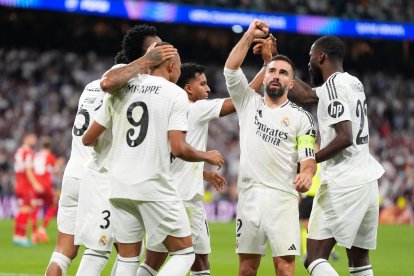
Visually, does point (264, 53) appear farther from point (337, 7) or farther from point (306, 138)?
point (337, 7)

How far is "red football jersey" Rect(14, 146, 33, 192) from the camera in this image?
672 inches

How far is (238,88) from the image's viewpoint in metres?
7.81

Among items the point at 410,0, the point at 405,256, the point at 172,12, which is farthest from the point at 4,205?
the point at 410,0

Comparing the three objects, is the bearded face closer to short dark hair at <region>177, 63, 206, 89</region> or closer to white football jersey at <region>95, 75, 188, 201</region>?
short dark hair at <region>177, 63, 206, 89</region>

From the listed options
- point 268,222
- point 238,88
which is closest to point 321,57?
point 238,88

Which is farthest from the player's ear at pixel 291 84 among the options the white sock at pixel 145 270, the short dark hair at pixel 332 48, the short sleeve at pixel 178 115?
the white sock at pixel 145 270

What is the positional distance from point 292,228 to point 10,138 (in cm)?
1939

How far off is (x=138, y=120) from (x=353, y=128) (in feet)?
6.78

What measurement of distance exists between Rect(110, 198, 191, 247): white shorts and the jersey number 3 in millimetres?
464

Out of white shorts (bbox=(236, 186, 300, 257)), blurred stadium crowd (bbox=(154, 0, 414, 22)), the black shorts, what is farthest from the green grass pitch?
blurred stadium crowd (bbox=(154, 0, 414, 22))

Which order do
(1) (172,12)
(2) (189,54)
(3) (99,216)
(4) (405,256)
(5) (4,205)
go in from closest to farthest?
(3) (99,216), (4) (405,256), (5) (4,205), (1) (172,12), (2) (189,54)

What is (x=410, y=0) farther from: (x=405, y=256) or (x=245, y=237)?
(x=245, y=237)

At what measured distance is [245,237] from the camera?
25.0ft

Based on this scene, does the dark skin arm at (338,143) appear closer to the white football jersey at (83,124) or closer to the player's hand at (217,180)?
the player's hand at (217,180)
